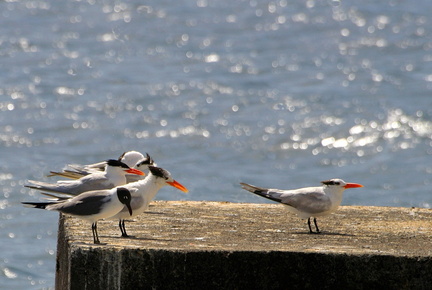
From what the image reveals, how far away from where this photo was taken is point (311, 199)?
8469mm

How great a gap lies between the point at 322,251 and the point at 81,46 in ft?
80.6

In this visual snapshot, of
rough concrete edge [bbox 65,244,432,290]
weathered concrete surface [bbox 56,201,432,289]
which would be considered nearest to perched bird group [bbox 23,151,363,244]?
weathered concrete surface [bbox 56,201,432,289]

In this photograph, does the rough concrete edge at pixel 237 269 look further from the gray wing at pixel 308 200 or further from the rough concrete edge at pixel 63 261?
the gray wing at pixel 308 200

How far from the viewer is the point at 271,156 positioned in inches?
875

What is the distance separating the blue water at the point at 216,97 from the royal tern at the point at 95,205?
861 centimetres

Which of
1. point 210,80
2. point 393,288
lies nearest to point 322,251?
point 393,288

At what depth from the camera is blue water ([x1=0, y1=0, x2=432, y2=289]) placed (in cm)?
2077

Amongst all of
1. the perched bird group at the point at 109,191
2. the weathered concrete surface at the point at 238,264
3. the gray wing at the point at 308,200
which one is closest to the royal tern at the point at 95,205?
the perched bird group at the point at 109,191

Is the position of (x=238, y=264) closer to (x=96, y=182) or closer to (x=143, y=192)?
(x=143, y=192)

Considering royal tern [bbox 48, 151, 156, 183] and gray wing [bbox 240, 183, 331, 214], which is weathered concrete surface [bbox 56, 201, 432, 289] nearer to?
gray wing [bbox 240, 183, 331, 214]

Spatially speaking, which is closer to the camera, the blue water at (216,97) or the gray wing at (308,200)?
the gray wing at (308,200)

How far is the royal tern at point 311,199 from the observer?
8461 mm

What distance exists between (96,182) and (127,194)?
1.52m

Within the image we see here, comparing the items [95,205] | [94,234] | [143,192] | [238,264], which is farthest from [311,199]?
[94,234]
